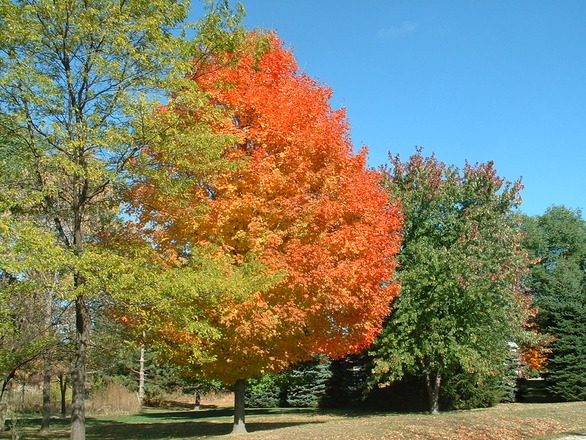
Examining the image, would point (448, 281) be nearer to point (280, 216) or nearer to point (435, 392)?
point (435, 392)

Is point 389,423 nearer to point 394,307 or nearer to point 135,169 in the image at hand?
Answer: point 394,307

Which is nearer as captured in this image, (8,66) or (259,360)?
(8,66)

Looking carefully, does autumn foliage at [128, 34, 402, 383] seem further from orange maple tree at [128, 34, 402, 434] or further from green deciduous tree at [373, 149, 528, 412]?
green deciduous tree at [373, 149, 528, 412]

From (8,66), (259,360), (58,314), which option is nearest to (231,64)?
(8,66)

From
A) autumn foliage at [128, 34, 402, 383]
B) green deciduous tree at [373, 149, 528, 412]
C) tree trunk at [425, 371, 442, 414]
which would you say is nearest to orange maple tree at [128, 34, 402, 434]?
autumn foliage at [128, 34, 402, 383]

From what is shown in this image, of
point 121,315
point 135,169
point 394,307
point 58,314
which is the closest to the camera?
point 135,169

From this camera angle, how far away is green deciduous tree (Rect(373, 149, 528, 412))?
18.1m

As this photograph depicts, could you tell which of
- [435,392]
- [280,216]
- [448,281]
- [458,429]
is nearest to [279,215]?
[280,216]

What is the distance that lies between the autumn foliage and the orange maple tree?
1.2 inches

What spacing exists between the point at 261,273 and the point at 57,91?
513cm

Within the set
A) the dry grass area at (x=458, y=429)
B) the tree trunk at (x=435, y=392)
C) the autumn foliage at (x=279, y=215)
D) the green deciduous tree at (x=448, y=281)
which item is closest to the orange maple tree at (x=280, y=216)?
the autumn foliage at (x=279, y=215)

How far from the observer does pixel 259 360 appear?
12.8m

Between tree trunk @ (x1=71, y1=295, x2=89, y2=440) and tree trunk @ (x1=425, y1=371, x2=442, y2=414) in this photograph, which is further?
tree trunk @ (x1=425, y1=371, x2=442, y2=414)

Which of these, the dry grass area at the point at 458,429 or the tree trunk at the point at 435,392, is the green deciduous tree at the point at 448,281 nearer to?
the tree trunk at the point at 435,392
